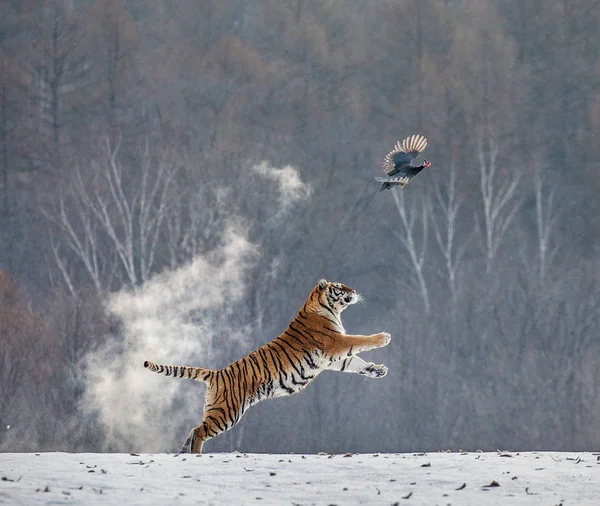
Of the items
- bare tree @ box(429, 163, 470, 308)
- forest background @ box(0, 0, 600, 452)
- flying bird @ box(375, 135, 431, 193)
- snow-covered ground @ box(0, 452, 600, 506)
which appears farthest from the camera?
bare tree @ box(429, 163, 470, 308)

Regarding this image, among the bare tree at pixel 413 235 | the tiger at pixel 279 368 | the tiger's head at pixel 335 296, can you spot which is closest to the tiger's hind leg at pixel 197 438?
the tiger at pixel 279 368

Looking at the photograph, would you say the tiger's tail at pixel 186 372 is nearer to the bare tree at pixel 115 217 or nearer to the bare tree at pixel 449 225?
the bare tree at pixel 115 217

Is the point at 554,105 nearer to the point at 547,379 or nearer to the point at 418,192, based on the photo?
the point at 418,192

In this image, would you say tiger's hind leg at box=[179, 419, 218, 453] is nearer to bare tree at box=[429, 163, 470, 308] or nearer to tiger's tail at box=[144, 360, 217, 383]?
tiger's tail at box=[144, 360, 217, 383]

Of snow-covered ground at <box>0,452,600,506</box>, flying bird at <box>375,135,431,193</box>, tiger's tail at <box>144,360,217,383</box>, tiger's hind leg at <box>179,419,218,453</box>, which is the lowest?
snow-covered ground at <box>0,452,600,506</box>

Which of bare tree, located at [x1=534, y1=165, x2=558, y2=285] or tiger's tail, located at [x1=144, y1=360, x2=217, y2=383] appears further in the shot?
bare tree, located at [x1=534, y1=165, x2=558, y2=285]

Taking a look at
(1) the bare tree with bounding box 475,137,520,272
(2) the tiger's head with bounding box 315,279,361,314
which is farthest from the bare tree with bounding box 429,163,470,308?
(2) the tiger's head with bounding box 315,279,361,314

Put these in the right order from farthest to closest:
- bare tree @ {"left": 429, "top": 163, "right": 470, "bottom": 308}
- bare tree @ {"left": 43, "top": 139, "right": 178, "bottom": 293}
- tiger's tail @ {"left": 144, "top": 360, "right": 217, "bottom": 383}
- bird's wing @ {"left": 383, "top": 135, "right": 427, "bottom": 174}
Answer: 1. bare tree @ {"left": 429, "top": 163, "right": 470, "bottom": 308}
2. bare tree @ {"left": 43, "top": 139, "right": 178, "bottom": 293}
3. bird's wing @ {"left": 383, "top": 135, "right": 427, "bottom": 174}
4. tiger's tail @ {"left": 144, "top": 360, "right": 217, "bottom": 383}

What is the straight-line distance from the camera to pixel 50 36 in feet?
110

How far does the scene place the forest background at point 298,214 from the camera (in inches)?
1059

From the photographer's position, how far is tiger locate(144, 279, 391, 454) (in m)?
11.3

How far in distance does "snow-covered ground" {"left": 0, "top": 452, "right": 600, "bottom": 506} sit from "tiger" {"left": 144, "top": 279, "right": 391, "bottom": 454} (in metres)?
1.12

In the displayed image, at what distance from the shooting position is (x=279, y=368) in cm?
1152

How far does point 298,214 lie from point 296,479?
21.6 m
